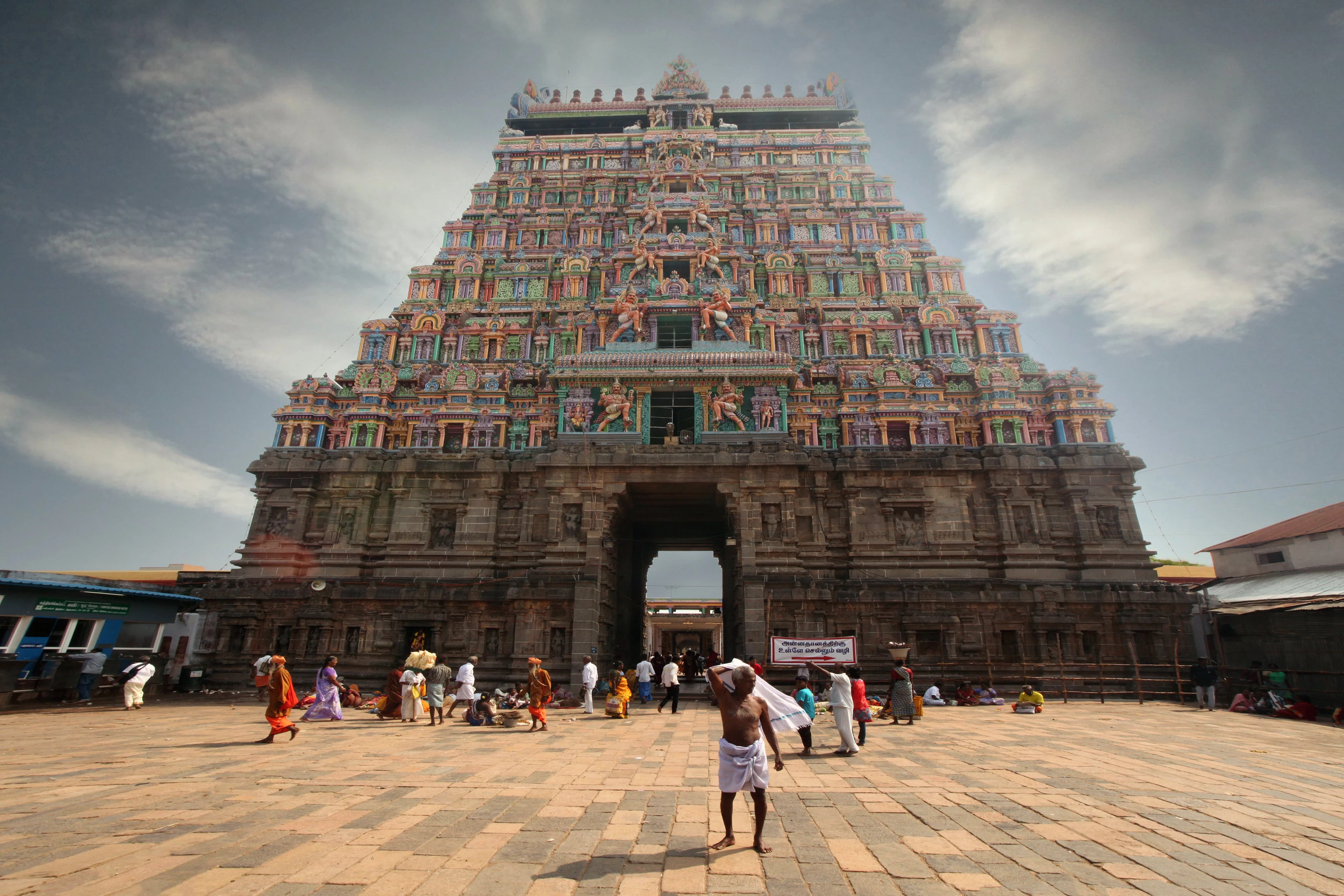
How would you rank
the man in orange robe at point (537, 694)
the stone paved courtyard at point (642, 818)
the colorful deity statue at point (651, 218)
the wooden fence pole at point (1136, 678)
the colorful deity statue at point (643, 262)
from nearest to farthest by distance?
the stone paved courtyard at point (642, 818), the man in orange robe at point (537, 694), the wooden fence pole at point (1136, 678), the colorful deity statue at point (643, 262), the colorful deity statue at point (651, 218)

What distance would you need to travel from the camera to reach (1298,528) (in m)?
27.6

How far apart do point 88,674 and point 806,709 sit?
22560 mm

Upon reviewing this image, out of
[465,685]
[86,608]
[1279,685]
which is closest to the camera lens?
[465,685]

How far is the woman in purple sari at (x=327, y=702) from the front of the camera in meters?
15.5

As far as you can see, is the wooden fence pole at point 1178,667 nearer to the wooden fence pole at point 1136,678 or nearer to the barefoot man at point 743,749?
the wooden fence pole at point 1136,678

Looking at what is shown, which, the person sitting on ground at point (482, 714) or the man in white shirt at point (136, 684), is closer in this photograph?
the person sitting on ground at point (482, 714)

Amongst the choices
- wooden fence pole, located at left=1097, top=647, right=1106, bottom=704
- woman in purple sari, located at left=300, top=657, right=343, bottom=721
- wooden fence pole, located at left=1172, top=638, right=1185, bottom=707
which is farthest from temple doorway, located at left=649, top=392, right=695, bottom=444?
wooden fence pole, located at left=1172, top=638, right=1185, bottom=707

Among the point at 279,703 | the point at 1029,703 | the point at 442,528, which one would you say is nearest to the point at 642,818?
the point at 279,703

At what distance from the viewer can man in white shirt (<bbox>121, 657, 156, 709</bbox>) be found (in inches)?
714

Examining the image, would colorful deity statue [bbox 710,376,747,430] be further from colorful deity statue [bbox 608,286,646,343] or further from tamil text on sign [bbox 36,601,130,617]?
tamil text on sign [bbox 36,601,130,617]

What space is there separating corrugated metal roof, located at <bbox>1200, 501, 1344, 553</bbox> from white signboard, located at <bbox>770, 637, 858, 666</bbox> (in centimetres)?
2201

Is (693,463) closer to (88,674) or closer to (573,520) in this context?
(573,520)

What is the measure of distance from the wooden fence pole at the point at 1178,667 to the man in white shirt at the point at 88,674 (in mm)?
34769

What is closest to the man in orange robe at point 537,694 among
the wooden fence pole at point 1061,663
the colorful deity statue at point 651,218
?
the wooden fence pole at point 1061,663
